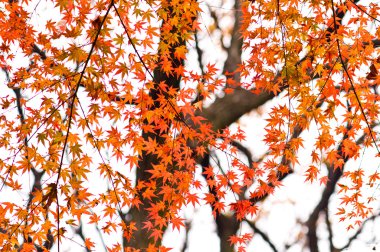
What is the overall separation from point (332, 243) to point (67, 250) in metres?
4.33

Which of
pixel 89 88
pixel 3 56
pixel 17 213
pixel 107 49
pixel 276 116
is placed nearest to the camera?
pixel 107 49

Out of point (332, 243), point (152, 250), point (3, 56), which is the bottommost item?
point (152, 250)

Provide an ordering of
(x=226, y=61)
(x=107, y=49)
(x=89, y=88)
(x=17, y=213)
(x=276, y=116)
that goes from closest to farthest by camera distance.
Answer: (x=107, y=49)
(x=89, y=88)
(x=17, y=213)
(x=276, y=116)
(x=226, y=61)

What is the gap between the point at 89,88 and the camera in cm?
283

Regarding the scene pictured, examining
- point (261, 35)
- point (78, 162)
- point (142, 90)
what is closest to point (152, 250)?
point (78, 162)

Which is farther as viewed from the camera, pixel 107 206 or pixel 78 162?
pixel 107 206

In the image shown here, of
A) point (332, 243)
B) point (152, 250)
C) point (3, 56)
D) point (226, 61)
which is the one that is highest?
point (226, 61)

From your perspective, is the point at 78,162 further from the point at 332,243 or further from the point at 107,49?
the point at 332,243

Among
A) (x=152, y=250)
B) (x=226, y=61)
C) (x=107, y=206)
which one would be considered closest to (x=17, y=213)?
(x=107, y=206)

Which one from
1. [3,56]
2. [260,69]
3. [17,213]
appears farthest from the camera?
[3,56]

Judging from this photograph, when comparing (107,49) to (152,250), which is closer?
(107,49)

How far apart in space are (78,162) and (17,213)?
28.6 inches

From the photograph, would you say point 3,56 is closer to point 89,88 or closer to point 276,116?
point 89,88

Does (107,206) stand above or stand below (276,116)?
below
